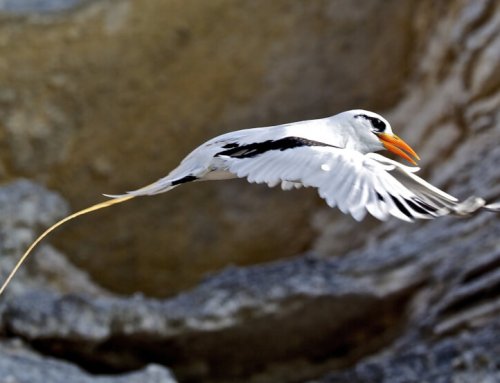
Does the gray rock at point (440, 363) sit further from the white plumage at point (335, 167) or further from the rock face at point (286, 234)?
the white plumage at point (335, 167)

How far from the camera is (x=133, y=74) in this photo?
9281 millimetres

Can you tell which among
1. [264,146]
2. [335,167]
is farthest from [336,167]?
[264,146]

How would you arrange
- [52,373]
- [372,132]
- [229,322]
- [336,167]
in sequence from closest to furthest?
[336,167]
[372,132]
[52,373]
[229,322]

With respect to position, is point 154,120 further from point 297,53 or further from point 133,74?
point 297,53

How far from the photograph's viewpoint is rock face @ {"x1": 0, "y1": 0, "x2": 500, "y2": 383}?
7.12 meters

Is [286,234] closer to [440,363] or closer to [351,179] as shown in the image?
[440,363]

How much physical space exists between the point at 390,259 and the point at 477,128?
122cm

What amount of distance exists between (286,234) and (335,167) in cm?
481

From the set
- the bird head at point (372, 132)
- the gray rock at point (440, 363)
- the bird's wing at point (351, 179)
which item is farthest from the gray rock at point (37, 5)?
the bird's wing at point (351, 179)

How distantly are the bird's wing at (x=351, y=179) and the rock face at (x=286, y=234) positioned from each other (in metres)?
1.72

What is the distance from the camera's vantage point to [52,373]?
6422 mm

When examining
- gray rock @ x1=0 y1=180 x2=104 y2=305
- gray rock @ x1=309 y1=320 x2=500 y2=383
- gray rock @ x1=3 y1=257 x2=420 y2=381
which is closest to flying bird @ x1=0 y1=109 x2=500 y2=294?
gray rock @ x1=309 y1=320 x2=500 y2=383

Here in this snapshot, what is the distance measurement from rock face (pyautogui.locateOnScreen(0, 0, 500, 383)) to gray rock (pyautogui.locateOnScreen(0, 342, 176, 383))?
32 mm

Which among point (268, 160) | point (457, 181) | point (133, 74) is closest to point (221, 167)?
point (268, 160)
